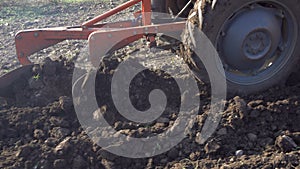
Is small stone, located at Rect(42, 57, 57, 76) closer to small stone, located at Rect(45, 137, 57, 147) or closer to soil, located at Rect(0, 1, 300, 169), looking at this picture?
soil, located at Rect(0, 1, 300, 169)

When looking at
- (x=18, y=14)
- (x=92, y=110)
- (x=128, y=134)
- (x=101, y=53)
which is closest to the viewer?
(x=128, y=134)

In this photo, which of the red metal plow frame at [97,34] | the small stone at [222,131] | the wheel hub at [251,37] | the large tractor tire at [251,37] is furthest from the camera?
the red metal plow frame at [97,34]

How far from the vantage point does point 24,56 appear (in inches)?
212

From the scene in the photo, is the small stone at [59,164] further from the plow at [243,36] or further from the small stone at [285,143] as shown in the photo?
the small stone at [285,143]

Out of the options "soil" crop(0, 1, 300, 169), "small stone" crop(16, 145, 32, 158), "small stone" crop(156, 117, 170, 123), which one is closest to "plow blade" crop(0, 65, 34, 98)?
"soil" crop(0, 1, 300, 169)

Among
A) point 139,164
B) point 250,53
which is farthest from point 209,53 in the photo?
point 139,164

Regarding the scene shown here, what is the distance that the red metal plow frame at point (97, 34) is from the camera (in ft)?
15.6

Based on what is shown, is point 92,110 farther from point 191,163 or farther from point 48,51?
point 48,51

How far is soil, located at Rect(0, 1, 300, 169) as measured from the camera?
12.7 ft

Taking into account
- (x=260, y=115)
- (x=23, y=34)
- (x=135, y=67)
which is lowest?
(x=260, y=115)

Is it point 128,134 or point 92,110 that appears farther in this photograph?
point 92,110

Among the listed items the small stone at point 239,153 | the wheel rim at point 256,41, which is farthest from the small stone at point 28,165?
the wheel rim at point 256,41

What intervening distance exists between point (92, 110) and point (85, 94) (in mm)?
192

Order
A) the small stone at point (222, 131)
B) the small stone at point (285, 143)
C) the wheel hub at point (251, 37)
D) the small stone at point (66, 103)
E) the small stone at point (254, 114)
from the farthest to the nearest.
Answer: the small stone at point (66, 103), the wheel hub at point (251, 37), the small stone at point (254, 114), the small stone at point (222, 131), the small stone at point (285, 143)
